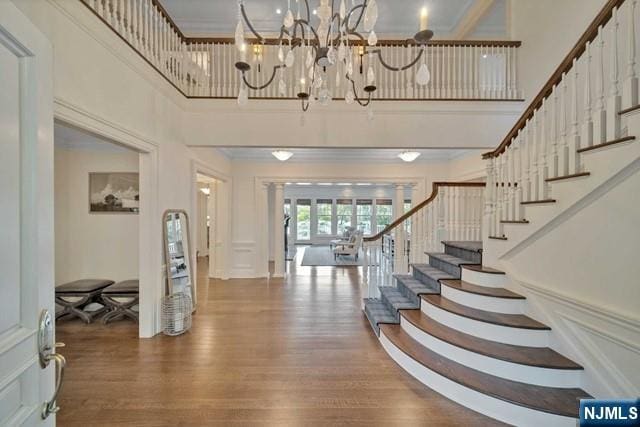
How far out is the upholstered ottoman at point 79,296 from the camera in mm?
3598

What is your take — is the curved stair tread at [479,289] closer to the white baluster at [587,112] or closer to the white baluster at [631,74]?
the white baluster at [587,112]

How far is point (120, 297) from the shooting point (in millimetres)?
3654

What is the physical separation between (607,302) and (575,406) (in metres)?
0.69

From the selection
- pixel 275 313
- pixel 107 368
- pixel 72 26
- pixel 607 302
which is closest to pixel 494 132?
pixel 607 302

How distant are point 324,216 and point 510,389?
1088cm

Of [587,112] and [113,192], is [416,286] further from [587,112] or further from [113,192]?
[113,192]

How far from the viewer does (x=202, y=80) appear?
3.83m

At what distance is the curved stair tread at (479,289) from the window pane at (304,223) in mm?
9864

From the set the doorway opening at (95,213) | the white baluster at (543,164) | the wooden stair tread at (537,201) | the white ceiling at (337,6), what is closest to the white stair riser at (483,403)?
the wooden stair tread at (537,201)

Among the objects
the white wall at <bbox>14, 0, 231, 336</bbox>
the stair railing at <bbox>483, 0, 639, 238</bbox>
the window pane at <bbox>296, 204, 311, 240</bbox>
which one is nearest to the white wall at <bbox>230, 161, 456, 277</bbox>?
the white wall at <bbox>14, 0, 231, 336</bbox>

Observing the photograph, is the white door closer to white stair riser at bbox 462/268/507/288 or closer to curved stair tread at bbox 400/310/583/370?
curved stair tread at bbox 400/310/583/370

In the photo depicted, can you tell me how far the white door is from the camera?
82 centimetres

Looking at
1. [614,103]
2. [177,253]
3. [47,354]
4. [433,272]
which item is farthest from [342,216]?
[47,354]

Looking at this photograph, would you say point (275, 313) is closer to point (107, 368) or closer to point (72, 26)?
point (107, 368)
